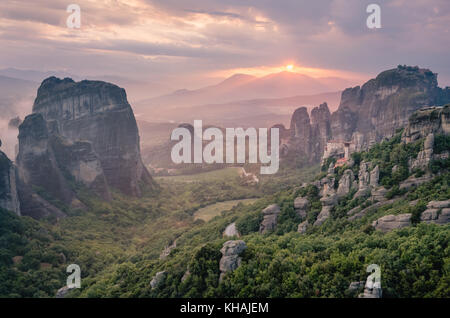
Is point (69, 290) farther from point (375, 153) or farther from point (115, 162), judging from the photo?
point (115, 162)

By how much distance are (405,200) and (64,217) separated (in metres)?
46.4

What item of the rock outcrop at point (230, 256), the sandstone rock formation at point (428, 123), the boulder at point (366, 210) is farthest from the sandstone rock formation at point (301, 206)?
the rock outcrop at point (230, 256)

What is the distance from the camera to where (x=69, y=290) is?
122ft

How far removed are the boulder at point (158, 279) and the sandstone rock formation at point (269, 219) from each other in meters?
12.7

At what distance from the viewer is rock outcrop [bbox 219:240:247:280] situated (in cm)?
2628

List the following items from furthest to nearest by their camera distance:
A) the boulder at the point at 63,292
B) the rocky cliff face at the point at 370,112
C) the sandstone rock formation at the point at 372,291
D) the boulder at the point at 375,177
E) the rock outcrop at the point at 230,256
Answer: the rocky cliff face at the point at 370,112 < the boulder at the point at 63,292 < the boulder at the point at 375,177 < the rock outcrop at the point at 230,256 < the sandstone rock formation at the point at 372,291

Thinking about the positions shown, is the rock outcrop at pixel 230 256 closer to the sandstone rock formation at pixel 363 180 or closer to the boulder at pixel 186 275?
the boulder at pixel 186 275

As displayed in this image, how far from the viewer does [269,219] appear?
132 ft

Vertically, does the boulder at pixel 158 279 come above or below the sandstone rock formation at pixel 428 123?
below

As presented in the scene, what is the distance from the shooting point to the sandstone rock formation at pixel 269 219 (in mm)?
39312

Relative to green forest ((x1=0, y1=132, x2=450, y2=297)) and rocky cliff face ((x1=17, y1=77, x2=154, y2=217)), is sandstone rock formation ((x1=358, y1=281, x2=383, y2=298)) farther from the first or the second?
rocky cliff face ((x1=17, y1=77, x2=154, y2=217))

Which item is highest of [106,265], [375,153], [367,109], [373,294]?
[367,109]

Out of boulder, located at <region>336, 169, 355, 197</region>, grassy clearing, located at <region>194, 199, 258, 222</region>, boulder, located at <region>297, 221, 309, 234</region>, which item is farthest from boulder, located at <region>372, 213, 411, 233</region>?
grassy clearing, located at <region>194, 199, 258, 222</region>
